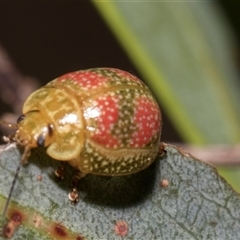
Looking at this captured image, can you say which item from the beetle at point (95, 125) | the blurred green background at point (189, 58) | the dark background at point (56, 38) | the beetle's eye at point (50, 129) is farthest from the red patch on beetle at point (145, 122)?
the dark background at point (56, 38)

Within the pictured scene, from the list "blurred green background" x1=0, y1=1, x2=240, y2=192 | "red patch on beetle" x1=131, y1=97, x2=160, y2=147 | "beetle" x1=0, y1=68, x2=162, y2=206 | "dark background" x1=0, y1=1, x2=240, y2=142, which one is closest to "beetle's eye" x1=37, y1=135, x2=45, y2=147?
"beetle" x1=0, y1=68, x2=162, y2=206

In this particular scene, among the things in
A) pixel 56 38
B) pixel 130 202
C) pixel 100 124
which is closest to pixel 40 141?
pixel 100 124

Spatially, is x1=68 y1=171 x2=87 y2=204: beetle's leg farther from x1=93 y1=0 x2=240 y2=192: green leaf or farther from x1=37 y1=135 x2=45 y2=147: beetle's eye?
x1=93 y1=0 x2=240 y2=192: green leaf

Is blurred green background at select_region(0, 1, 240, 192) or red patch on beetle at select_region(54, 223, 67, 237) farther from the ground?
red patch on beetle at select_region(54, 223, 67, 237)

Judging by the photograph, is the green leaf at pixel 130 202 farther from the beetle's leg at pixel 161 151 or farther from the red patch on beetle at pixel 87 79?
the red patch on beetle at pixel 87 79

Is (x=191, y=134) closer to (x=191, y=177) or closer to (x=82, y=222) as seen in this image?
(x=191, y=177)

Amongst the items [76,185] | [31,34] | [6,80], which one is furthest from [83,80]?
[31,34]

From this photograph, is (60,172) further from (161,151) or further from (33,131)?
(161,151)
